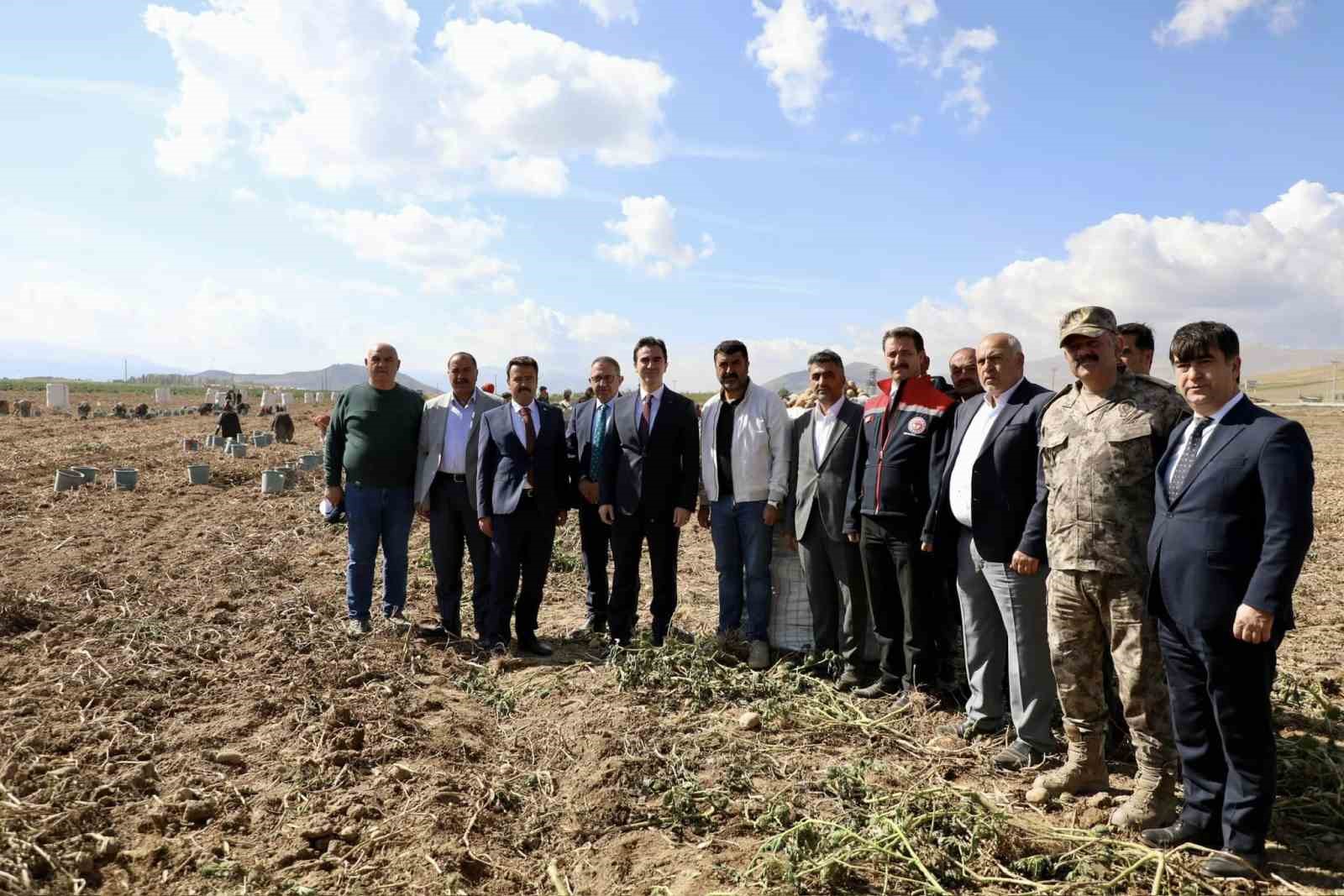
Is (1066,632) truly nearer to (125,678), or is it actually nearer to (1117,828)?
(1117,828)

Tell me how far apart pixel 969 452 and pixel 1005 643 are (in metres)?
0.93

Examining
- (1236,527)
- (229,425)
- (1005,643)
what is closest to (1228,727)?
(1236,527)

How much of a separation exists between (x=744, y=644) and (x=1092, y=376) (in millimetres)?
2760

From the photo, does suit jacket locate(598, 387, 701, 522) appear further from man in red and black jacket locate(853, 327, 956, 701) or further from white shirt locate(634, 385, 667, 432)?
man in red and black jacket locate(853, 327, 956, 701)

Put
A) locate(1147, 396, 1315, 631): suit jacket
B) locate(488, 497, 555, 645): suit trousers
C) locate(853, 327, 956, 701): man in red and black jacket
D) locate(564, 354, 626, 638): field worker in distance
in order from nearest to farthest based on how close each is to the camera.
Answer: locate(1147, 396, 1315, 631): suit jacket, locate(853, 327, 956, 701): man in red and black jacket, locate(488, 497, 555, 645): suit trousers, locate(564, 354, 626, 638): field worker in distance

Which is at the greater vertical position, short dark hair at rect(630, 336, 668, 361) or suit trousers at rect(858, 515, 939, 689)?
short dark hair at rect(630, 336, 668, 361)

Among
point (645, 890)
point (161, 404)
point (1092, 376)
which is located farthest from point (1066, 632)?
point (161, 404)

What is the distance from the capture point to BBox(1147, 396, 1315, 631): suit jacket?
8.65 ft

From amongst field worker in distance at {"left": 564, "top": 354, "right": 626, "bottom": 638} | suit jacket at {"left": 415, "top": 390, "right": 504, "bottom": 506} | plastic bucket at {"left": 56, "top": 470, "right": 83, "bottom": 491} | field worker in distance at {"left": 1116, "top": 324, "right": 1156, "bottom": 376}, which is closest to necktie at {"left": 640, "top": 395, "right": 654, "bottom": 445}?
field worker in distance at {"left": 564, "top": 354, "right": 626, "bottom": 638}

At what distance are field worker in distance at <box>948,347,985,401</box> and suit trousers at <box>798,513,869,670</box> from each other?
101 centimetres

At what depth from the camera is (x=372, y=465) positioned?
5.39 metres

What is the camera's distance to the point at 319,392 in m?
57.5

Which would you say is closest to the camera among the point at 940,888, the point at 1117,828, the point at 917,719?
the point at 940,888

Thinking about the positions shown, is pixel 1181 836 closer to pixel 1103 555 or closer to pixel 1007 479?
pixel 1103 555
